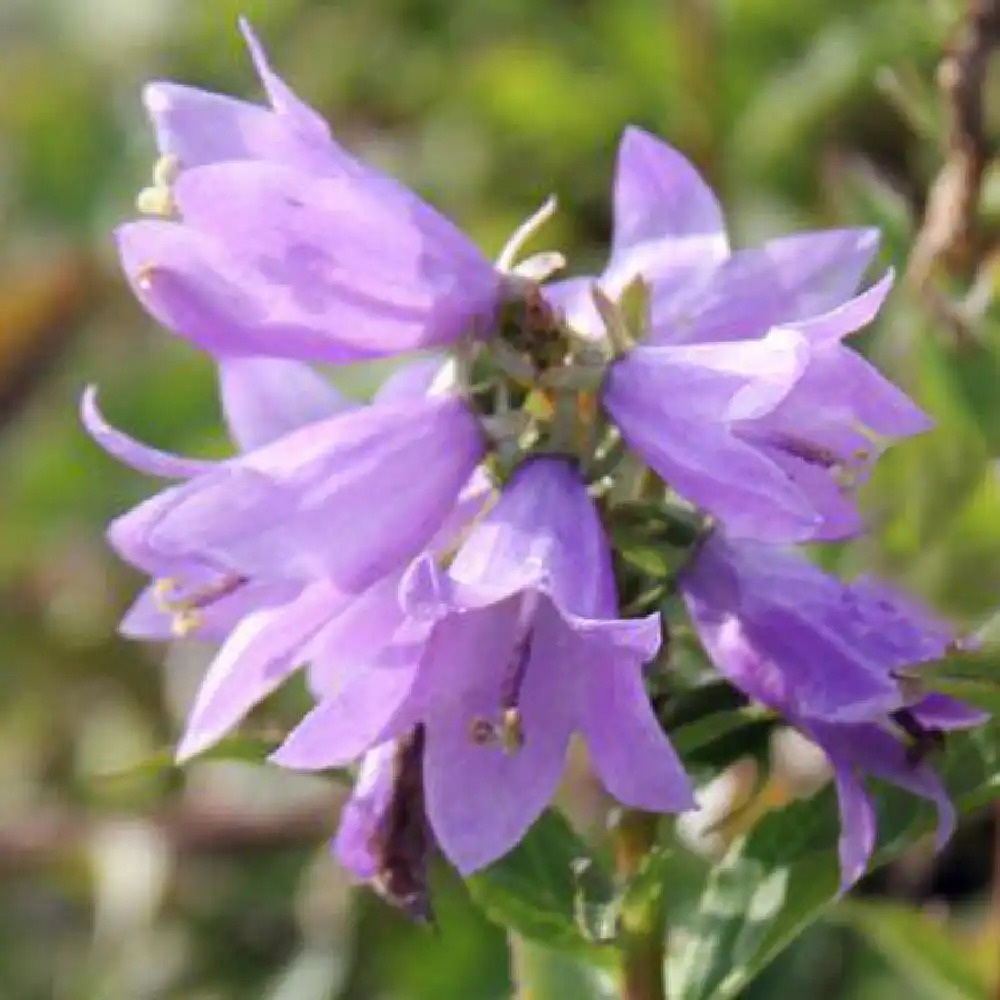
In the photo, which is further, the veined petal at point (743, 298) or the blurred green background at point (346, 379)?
the blurred green background at point (346, 379)

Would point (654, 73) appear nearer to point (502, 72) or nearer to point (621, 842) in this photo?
point (502, 72)

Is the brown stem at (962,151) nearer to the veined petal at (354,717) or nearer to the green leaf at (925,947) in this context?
the green leaf at (925,947)

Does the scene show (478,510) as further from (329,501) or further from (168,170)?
(168,170)

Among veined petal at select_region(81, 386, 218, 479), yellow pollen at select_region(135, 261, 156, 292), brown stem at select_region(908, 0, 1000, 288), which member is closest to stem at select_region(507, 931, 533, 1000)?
veined petal at select_region(81, 386, 218, 479)

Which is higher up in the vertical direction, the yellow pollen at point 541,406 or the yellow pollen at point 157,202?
the yellow pollen at point 157,202

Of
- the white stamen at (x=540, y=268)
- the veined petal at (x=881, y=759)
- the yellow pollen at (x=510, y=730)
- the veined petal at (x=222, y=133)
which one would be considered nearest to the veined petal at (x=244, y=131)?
the veined petal at (x=222, y=133)
